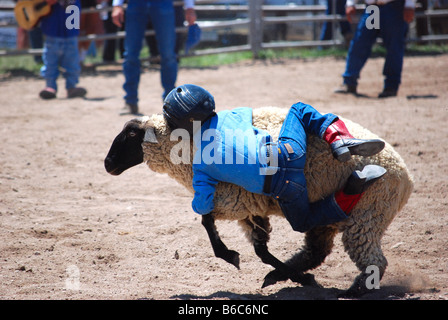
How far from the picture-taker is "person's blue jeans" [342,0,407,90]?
8.03m

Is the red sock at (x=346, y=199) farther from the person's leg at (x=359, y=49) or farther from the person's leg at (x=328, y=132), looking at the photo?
the person's leg at (x=359, y=49)

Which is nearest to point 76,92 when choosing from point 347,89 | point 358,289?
point 347,89

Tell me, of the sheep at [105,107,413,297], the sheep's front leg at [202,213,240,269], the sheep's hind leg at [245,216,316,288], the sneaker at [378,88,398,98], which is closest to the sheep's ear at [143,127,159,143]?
the sheep at [105,107,413,297]

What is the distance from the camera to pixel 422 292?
347cm

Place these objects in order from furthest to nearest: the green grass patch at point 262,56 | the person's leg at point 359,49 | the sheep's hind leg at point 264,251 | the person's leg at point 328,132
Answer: the green grass patch at point 262,56 < the person's leg at point 359,49 < the sheep's hind leg at point 264,251 < the person's leg at point 328,132

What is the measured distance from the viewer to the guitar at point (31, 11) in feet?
29.4

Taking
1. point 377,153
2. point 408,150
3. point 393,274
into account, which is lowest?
point 393,274

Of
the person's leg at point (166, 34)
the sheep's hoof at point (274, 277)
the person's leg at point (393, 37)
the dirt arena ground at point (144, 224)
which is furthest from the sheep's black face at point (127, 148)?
the person's leg at point (393, 37)

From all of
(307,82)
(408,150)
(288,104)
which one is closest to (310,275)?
(408,150)

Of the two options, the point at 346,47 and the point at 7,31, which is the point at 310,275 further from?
the point at 7,31

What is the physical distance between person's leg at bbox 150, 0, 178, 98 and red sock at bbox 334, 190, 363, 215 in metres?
4.83

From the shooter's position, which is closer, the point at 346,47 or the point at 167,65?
the point at 167,65

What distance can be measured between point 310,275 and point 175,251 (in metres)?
1.09

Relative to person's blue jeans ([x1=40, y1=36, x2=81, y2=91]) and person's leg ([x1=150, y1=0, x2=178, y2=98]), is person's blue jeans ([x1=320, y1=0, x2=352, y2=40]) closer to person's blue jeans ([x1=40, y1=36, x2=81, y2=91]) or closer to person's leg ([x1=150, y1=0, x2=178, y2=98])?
person's leg ([x1=150, y1=0, x2=178, y2=98])
